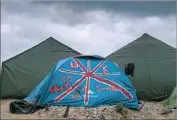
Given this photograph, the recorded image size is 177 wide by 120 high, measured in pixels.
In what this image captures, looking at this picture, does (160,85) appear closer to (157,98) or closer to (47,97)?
(157,98)

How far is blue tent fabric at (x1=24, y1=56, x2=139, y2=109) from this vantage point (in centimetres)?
925

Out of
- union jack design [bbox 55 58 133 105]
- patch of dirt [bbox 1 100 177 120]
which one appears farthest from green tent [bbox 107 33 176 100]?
patch of dirt [bbox 1 100 177 120]

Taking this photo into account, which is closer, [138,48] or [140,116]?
[140,116]

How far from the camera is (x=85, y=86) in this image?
9.52 m

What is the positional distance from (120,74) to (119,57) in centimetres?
316

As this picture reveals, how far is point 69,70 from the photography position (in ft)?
32.0

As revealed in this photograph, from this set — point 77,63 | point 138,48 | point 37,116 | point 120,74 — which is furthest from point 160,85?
point 37,116

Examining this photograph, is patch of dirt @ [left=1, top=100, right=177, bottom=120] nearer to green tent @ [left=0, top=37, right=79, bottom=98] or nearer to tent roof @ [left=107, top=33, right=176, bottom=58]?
green tent @ [left=0, top=37, right=79, bottom=98]

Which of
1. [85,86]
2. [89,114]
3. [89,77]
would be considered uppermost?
[89,77]

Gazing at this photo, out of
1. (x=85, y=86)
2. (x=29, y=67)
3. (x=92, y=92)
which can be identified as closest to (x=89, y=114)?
(x=92, y=92)

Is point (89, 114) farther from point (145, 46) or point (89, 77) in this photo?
point (145, 46)

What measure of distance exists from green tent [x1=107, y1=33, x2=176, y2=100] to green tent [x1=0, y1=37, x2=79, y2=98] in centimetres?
180

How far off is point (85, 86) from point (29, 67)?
384 cm

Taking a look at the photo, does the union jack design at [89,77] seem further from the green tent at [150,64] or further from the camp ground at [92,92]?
the green tent at [150,64]
